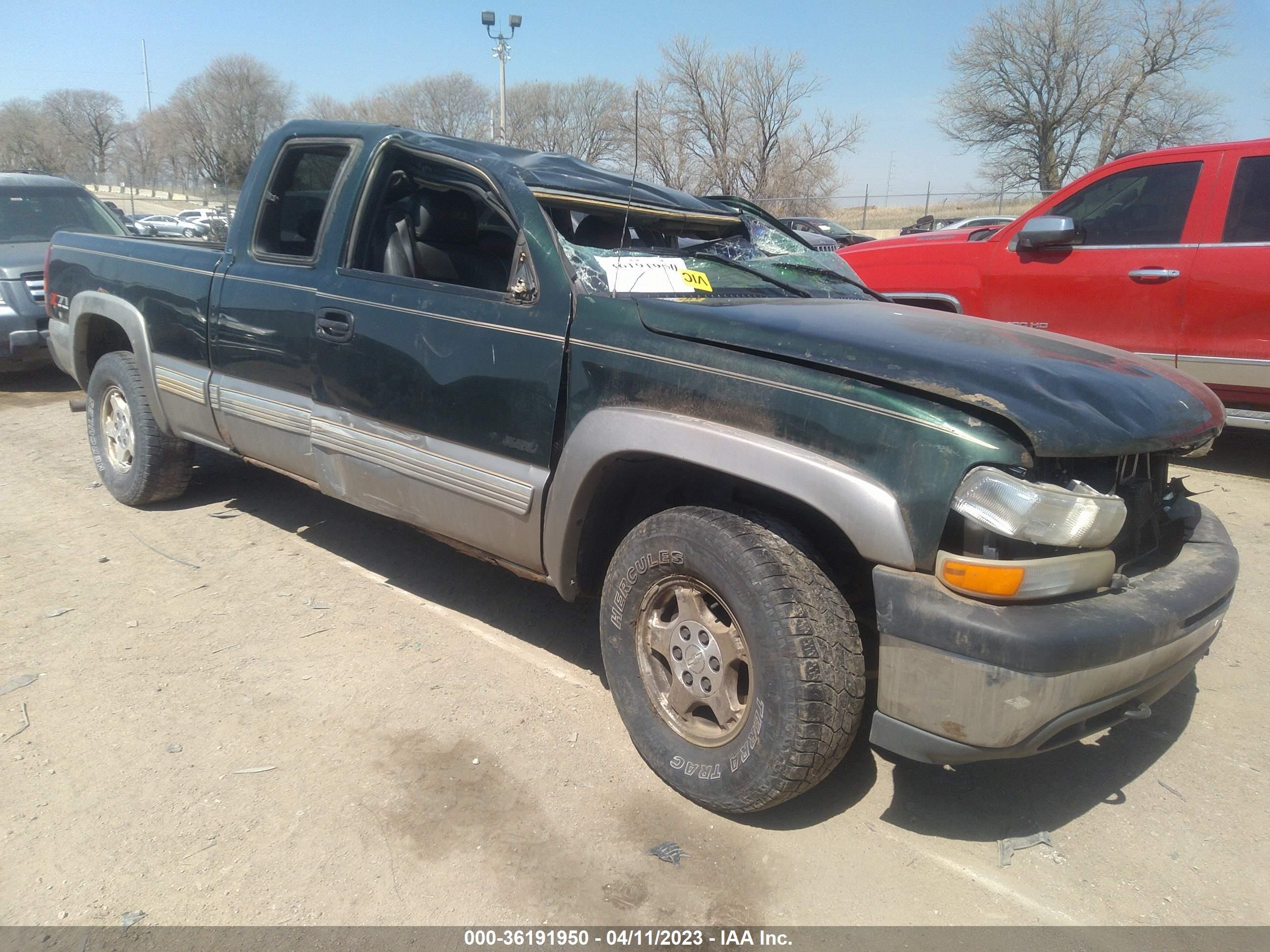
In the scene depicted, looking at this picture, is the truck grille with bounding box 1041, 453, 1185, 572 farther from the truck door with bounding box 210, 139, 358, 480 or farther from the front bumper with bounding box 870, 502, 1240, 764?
the truck door with bounding box 210, 139, 358, 480

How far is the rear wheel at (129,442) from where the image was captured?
4.88 meters

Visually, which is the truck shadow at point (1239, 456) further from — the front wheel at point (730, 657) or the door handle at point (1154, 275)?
the front wheel at point (730, 657)

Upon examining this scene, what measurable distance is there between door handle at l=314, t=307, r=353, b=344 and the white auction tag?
109cm

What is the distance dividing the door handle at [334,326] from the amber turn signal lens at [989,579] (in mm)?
2434

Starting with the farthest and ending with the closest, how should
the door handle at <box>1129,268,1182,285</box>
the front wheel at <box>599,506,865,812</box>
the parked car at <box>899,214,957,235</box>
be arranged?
the parked car at <box>899,214,957,235</box> < the door handle at <box>1129,268,1182,285</box> < the front wheel at <box>599,506,865,812</box>

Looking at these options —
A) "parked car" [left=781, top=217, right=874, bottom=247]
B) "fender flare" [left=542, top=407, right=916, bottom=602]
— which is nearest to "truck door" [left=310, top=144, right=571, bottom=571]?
"fender flare" [left=542, top=407, right=916, bottom=602]

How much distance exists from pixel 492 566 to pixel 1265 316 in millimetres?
4698

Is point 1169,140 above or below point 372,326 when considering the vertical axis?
above

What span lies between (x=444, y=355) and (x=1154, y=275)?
472 centimetres

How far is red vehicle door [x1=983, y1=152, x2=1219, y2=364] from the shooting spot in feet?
18.6

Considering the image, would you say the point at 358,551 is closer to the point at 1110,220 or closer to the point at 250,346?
the point at 250,346

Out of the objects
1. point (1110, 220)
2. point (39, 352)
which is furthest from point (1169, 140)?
point (39, 352)

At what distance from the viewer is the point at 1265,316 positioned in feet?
17.6

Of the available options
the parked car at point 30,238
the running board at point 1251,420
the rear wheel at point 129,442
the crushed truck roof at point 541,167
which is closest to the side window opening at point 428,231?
the crushed truck roof at point 541,167
